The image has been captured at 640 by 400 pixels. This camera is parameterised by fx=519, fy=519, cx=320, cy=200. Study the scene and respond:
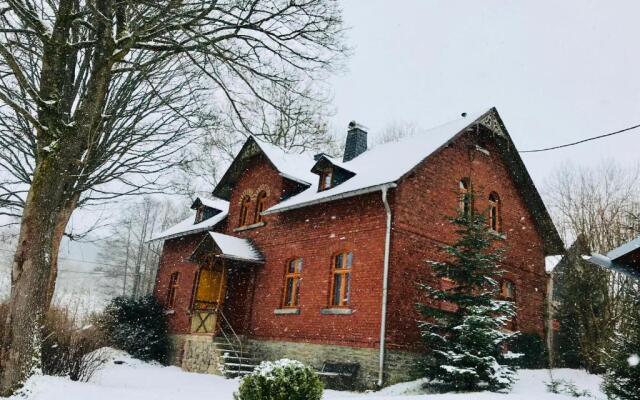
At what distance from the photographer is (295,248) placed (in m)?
15.9

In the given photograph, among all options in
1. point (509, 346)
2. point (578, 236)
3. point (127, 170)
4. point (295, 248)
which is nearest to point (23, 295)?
point (127, 170)

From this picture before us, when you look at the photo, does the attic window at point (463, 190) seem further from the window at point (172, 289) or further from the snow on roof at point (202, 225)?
the window at point (172, 289)

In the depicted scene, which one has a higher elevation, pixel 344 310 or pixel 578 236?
pixel 578 236

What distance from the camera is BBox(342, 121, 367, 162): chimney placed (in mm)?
18156

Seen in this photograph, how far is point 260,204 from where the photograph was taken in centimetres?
1844

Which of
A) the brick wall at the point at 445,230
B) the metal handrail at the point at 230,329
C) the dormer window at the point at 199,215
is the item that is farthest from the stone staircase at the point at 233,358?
the dormer window at the point at 199,215

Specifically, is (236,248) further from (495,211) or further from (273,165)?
(495,211)

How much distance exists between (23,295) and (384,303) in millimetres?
7733

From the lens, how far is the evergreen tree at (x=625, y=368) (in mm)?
8750

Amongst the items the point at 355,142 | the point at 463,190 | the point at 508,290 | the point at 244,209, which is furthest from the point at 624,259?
the point at 244,209

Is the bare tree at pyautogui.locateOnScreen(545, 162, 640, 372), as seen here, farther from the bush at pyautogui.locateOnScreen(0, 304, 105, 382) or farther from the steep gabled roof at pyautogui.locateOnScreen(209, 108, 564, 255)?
the bush at pyautogui.locateOnScreen(0, 304, 105, 382)

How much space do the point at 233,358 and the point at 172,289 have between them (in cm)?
730

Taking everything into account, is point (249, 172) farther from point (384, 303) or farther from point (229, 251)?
point (384, 303)

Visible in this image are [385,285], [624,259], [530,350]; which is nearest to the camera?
[624,259]
